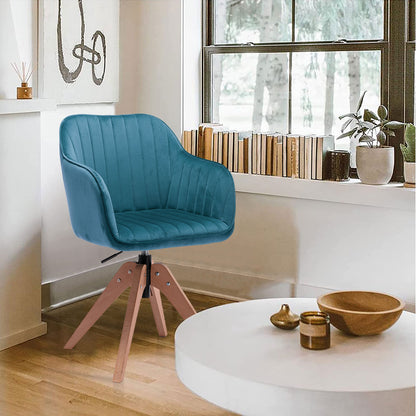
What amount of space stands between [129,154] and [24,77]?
0.58 m

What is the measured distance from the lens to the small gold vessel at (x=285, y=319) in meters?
2.00

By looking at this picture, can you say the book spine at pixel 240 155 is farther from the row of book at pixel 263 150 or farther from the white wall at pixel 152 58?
the white wall at pixel 152 58

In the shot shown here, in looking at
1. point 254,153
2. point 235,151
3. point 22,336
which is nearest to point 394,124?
point 254,153

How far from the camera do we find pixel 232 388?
1.67 metres

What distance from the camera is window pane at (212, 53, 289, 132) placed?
12.4 ft

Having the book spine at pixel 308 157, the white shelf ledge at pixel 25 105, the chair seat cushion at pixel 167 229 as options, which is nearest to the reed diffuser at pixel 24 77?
the white shelf ledge at pixel 25 105

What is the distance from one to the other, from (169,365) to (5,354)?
70cm

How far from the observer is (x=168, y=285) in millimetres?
3021

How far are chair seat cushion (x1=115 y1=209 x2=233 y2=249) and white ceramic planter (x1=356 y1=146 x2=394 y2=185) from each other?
2.44 ft

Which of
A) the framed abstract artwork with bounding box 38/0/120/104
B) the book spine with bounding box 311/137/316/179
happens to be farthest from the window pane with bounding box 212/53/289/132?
the framed abstract artwork with bounding box 38/0/120/104

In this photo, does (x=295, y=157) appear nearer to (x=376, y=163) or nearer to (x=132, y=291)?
(x=376, y=163)

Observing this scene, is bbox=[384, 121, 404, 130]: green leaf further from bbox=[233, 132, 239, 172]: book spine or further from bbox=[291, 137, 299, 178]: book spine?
bbox=[233, 132, 239, 172]: book spine

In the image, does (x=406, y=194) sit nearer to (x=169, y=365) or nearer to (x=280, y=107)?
(x=280, y=107)

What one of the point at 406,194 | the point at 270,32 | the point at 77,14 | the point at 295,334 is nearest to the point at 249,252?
the point at 406,194
